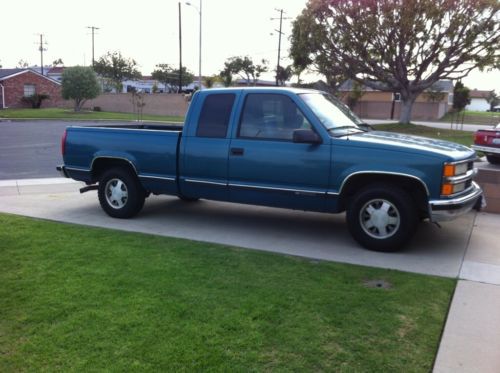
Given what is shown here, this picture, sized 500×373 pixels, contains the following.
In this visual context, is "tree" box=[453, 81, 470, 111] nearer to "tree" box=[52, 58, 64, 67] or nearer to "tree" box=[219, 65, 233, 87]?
"tree" box=[219, 65, 233, 87]

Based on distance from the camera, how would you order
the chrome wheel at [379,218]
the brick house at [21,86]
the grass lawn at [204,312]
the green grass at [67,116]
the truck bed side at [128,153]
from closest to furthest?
the grass lawn at [204,312], the chrome wheel at [379,218], the truck bed side at [128,153], the green grass at [67,116], the brick house at [21,86]

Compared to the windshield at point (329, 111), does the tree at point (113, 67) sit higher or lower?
higher

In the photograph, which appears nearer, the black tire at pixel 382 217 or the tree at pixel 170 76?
the black tire at pixel 382 217

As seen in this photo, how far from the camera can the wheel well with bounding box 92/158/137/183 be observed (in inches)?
299

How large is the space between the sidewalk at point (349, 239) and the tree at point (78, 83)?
3966 cm

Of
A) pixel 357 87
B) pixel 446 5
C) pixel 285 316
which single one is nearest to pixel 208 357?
pixel 285 316

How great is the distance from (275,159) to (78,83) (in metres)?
44.6

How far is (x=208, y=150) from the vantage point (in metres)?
6.88

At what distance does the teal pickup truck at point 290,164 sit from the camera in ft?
19.4

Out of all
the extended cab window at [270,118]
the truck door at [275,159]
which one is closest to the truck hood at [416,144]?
the truck door at [275,159]

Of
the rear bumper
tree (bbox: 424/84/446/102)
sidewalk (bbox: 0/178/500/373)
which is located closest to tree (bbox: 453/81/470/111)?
tree (bbox: 424/84/446/102)

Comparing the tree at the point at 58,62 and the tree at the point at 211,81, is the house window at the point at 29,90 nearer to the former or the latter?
the tree at the point at 211,81

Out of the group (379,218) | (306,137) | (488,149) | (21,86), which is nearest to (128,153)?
(306,137)

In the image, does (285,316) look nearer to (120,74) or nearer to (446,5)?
(446,5)
